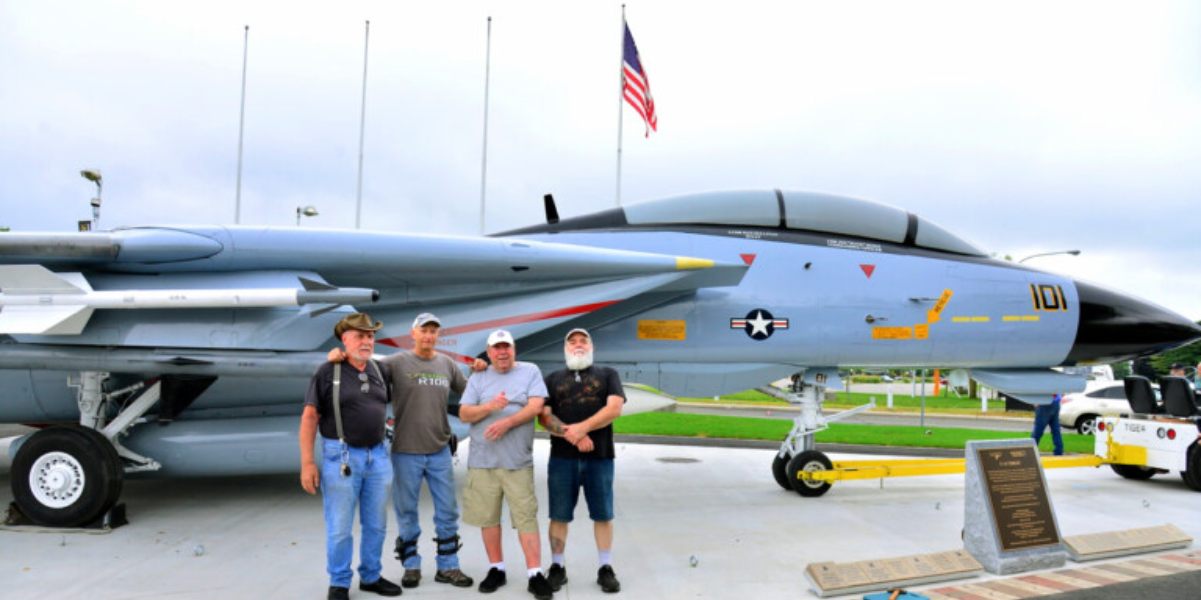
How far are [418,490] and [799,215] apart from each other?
5023 millimetres

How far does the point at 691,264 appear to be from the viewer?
22.0 ft

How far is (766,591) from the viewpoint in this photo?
4539 mm

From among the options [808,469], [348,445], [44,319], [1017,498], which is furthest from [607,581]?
[44,319]

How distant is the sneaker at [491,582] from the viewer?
441 cm

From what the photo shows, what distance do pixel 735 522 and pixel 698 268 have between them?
Answer: 228 cm

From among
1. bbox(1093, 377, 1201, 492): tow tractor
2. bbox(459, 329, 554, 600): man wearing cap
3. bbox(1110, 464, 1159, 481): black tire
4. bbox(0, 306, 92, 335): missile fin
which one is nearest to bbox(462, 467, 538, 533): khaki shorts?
bbox(459, 329, 554, 600): man wearing cap

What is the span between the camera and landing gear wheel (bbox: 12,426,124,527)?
595 cm

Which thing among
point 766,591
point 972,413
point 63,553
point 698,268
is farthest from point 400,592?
point 972,413

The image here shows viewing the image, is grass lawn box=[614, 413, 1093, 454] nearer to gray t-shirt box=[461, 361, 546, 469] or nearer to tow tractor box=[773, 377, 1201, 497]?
tow tractor box=[773, 377, 1201, 497]

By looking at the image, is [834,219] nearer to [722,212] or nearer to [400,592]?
[722,212]

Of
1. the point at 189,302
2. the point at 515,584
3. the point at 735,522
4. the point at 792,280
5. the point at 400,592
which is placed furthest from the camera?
the point at 792,280

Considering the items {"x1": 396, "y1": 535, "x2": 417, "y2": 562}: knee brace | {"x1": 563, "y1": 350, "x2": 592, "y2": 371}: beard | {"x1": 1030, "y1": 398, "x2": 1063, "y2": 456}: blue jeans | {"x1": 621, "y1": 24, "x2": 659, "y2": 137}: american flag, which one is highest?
{"x1": 621, "y1": 24, "x2": 659, "y2": 137}: american flag

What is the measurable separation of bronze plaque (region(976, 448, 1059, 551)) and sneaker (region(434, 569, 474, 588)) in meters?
3.55

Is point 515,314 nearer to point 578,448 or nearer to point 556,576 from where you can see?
point 578,448
